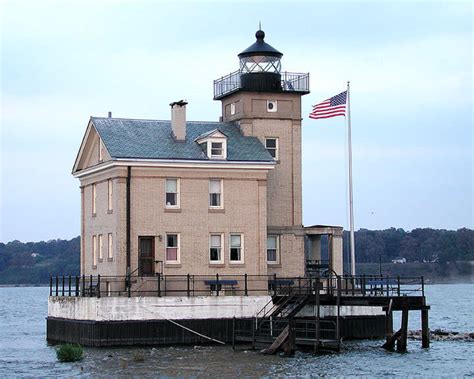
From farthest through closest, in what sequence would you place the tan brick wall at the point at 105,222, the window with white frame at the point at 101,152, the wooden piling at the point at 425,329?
the window with white frame at the point at 101,152 → the tan brick wall at the point at 105,222 → the wooden piling at the point at 425,329

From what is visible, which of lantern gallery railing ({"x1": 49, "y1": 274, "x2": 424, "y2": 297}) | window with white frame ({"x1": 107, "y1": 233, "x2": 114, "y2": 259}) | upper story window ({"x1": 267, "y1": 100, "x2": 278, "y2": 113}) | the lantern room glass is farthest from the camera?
the lantern room glass

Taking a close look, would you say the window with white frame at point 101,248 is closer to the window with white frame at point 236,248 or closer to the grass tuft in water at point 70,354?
the window with white frame at point 236,248

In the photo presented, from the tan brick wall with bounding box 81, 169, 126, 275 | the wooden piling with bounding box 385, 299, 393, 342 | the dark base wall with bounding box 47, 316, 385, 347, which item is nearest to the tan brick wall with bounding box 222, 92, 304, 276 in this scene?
the dark base wall with bounding box 47, 316, 385, 347

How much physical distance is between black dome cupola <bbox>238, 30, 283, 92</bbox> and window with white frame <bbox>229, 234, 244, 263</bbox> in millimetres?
8435

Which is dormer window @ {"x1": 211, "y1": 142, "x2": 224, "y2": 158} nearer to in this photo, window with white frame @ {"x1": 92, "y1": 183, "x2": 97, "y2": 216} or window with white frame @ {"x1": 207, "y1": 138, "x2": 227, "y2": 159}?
window with white frame @ {"x1": 207, "y1": 138, "x2": 227, "y2": 159}

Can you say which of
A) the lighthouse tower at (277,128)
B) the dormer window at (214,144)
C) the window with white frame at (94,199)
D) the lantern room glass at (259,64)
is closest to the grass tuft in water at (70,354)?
the window with white frame at (94,199)

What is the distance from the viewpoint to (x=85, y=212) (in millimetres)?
59719

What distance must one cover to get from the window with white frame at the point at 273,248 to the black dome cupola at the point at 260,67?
25.1 feet

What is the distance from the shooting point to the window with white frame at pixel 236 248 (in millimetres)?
55281

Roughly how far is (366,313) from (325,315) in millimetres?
2872

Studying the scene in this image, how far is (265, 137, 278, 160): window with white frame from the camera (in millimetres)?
58938

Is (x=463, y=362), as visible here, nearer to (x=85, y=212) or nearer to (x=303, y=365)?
(x=303, y=365)

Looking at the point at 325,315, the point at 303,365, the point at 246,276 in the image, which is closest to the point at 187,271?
the point at 246,276

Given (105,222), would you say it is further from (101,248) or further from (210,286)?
(210,286)
